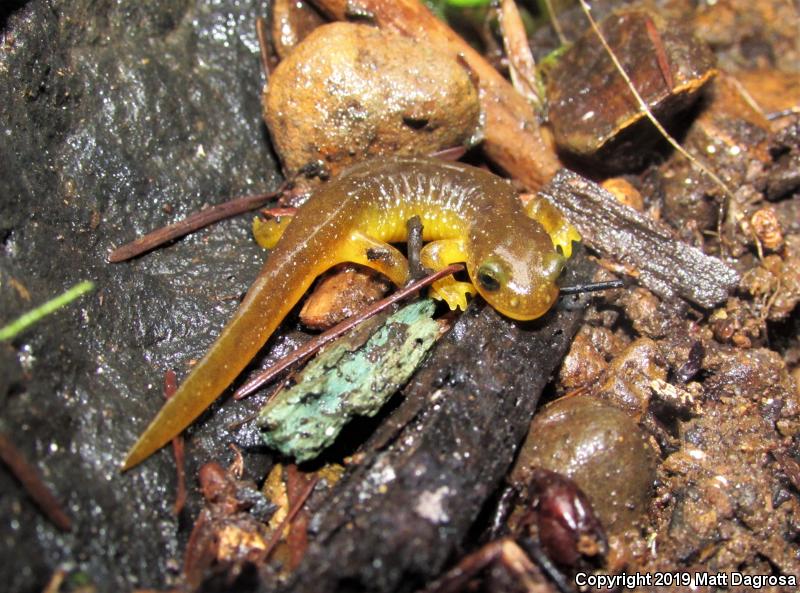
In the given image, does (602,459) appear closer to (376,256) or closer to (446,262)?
(446,262)

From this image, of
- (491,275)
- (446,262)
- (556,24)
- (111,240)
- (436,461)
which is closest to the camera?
(436,461)

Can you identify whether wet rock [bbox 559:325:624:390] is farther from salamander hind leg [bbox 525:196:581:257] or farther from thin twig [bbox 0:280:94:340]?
thin twig [bbox 0:280:94:340]

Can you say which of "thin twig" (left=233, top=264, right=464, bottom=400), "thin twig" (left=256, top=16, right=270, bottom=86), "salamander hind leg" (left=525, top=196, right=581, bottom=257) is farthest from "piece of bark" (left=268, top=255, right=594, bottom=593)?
"thin twig" (left=256, top=16, right=270, bottom=86)

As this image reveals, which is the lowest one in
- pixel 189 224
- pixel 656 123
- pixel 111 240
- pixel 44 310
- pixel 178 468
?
pixel 656 123

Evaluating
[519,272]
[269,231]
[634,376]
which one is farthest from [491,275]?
[269,231]

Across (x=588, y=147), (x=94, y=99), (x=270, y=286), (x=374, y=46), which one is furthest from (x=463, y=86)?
(x=94, y=99)
